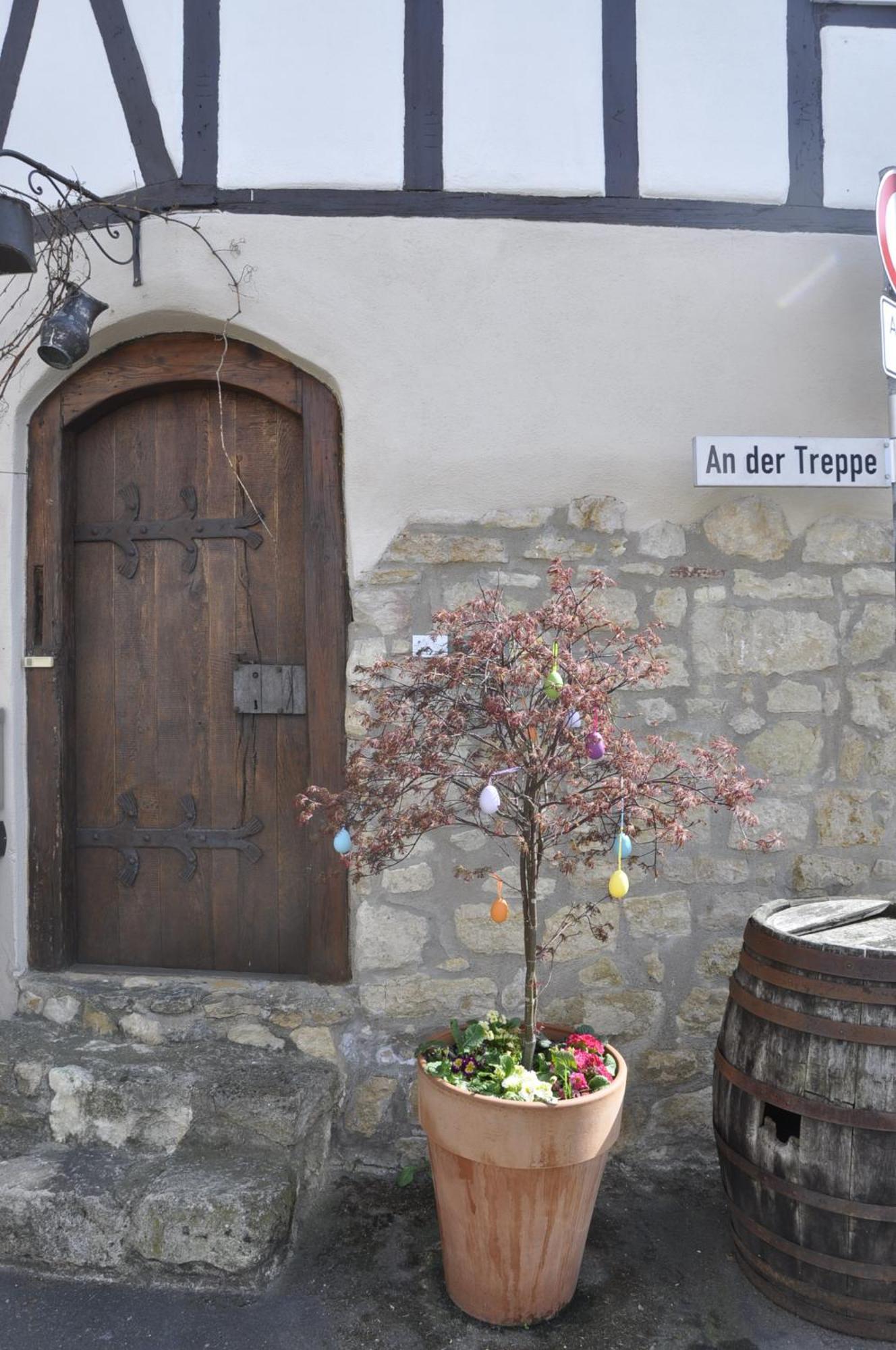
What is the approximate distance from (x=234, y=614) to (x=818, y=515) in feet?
5.87

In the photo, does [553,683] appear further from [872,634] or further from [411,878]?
[872,634]

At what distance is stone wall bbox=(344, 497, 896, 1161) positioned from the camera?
2.90 meters

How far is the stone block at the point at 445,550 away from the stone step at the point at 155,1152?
4.87ft

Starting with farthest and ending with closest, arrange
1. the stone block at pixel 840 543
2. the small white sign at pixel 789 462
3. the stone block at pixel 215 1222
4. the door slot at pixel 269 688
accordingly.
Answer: the door slot at pixel 269 688 < the stone block at pixel 840 543 < the small white sign at pixel 789 462 < the stone block at pixel 215 1222

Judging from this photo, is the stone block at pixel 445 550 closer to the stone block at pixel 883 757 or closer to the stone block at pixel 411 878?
the stone block at pixel 411 878

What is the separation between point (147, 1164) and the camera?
8.75 ft

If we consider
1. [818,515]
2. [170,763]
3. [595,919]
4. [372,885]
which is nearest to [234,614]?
[170,763]

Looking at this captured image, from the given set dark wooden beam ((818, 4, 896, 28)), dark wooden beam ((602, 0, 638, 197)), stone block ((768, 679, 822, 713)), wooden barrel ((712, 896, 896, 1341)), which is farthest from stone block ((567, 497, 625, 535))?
dark wooden beam ((818, 4, 896, 28))

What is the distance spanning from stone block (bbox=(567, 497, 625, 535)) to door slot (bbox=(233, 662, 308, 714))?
0.94 m

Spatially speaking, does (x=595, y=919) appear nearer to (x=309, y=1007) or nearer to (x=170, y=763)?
(x=309, y=1007)

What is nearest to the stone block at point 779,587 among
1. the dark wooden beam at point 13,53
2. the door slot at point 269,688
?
the door slot at point 269,688

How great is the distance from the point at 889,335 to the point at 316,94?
174cm

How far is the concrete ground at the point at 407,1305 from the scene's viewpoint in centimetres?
221

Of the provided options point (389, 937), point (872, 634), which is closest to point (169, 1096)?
point (389, 937)
